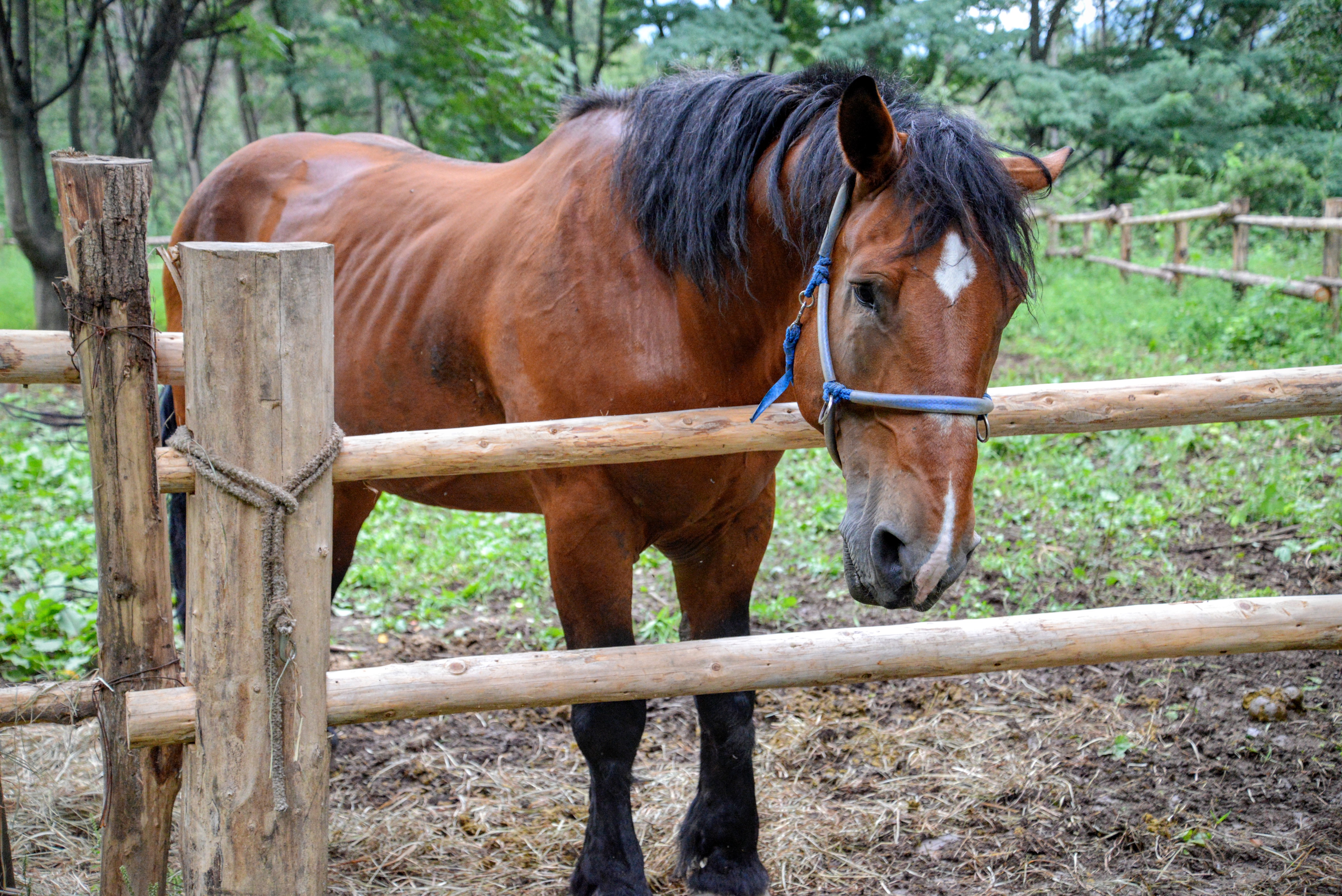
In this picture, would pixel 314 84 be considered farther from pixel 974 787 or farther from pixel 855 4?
pixel 974 787

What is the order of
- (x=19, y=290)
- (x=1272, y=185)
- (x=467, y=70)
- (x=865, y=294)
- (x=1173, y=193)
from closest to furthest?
(x=865, y=294) → (x=467, y=70) → (x=1272, y=185) → (x=19, y=290) → (x=1173, y=193)

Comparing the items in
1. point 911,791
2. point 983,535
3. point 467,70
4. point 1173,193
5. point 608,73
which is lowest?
point 911,791

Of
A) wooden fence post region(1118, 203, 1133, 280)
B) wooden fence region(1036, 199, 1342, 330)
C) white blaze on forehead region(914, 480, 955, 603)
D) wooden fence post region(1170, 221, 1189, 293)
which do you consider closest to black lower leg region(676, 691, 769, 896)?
white blaze on forehead region(914, 480, 955, 603)

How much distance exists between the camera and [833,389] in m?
1.78

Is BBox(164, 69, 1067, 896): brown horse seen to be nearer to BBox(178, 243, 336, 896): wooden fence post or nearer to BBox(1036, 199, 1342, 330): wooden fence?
BBox(178, 243, 336, 896): wooden fence post

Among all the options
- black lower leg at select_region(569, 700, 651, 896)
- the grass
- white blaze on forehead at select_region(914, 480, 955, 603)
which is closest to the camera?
white blaze on forehead at select_region(914, 480, 955, 603)

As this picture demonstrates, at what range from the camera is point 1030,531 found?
4559mm

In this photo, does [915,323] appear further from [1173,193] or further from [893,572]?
[1173,193]

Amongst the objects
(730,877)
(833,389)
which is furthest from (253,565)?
(730,877)

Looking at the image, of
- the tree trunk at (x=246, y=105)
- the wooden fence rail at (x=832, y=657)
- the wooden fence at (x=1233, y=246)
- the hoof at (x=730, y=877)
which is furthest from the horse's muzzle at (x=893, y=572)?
the tree trunk at (x=246, y=105)

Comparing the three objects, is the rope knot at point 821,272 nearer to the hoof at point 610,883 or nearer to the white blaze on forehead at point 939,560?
the white blaze on forehead at point 939,560

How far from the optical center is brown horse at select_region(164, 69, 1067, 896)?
66.0 inches

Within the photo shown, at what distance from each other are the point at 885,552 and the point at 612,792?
1126 mm

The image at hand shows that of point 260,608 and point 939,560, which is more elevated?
point 939,560
